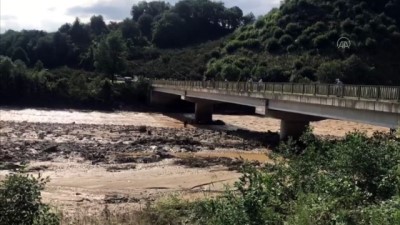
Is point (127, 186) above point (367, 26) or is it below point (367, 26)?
below

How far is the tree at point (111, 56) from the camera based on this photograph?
118 metres

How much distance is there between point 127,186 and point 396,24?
112525 millimetres

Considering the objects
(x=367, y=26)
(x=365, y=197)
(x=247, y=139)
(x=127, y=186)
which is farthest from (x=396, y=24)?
(x=365, y=197)

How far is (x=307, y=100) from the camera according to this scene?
130ft

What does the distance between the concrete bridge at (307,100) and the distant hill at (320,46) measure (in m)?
43.9

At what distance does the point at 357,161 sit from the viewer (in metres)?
17.3

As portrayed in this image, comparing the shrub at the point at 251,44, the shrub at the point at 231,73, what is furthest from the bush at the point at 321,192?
the shrub at the point at 251,44

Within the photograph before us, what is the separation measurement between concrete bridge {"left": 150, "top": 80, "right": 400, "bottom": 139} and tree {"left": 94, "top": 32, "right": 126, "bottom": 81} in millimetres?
48519

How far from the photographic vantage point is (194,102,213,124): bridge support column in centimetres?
7294

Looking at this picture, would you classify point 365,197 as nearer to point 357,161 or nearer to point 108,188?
point 357,161

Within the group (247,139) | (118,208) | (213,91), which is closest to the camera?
(118,208)

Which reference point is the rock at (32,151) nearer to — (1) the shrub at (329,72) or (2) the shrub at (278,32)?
(1) the shrub at (329,72)

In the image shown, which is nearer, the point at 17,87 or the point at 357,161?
the point at 357,161

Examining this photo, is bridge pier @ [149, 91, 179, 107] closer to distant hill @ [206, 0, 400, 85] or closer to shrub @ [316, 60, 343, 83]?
distant hill @ [206, 0, 400, 85]
